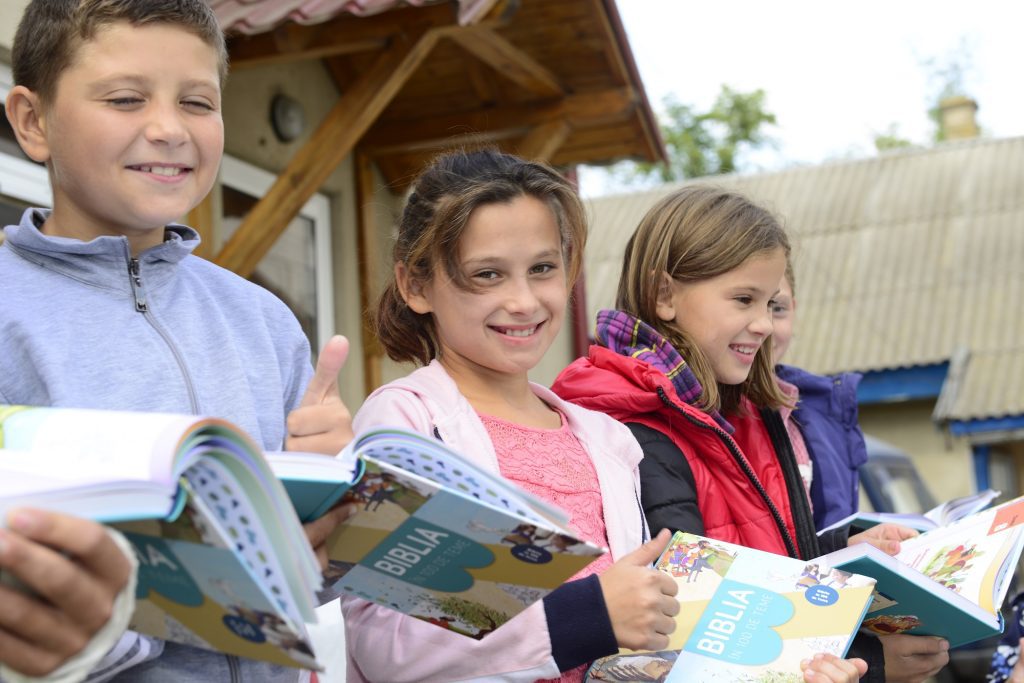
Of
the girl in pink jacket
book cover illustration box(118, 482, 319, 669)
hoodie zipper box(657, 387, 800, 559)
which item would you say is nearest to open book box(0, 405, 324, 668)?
book cover illustration box(118, 482, 319, 669)

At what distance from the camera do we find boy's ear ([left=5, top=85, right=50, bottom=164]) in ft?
6.17

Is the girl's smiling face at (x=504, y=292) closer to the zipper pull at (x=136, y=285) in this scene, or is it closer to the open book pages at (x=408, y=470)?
the zipper pull at (x=136, y=285)

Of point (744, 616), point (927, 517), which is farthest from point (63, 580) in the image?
point (927, 517)

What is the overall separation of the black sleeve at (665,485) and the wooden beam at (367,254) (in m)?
3.47

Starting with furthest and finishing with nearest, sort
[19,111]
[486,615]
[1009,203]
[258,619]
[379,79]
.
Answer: [1009,203] → [379,79] → [19,111] → [486,615] → [258,619]

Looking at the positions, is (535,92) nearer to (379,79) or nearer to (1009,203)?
(379,79)

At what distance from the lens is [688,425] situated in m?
2.71

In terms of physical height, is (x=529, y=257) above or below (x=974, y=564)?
above

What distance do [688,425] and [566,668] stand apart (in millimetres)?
876

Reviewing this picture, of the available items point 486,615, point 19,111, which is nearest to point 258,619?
point 486,615

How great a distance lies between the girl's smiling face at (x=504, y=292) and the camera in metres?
2.36

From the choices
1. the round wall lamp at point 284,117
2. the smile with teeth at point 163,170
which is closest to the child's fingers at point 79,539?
the smile with teeth at point 163,170

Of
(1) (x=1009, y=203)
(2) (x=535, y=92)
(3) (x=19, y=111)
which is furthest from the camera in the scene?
(1) (x=1009, y=203)

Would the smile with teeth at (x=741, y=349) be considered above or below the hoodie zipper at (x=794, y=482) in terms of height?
above
